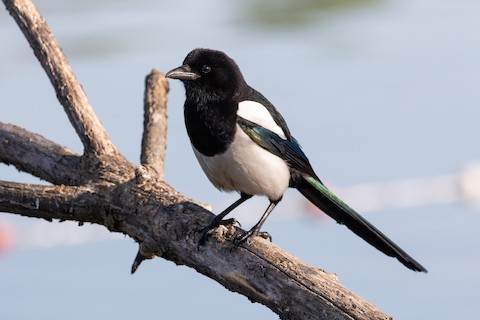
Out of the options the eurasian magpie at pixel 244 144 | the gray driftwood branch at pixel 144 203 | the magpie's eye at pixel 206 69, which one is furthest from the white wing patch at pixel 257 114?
the gray driftwood branch at pixel 144 203

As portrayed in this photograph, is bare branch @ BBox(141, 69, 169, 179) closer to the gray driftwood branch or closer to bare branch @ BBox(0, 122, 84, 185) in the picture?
the gray driftwood branch

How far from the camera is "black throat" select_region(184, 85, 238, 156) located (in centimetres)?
337

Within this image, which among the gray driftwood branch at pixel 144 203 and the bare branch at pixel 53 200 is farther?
the bare branch at pixel 53 200

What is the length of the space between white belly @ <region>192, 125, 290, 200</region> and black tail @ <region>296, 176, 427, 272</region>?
10cm

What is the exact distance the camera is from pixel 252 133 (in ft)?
11.1

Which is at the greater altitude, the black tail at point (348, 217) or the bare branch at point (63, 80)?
the black tail at point (348, 217)

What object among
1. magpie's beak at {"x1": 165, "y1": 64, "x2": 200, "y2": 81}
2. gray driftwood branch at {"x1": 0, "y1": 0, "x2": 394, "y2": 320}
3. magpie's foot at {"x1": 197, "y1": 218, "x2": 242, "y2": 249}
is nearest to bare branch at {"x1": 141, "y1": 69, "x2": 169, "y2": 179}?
gray driftwood branch at {"x1": 0, "y1": 0, "x2": 394, "y2": 320}

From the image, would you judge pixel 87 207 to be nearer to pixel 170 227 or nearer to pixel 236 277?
pixel 170 227

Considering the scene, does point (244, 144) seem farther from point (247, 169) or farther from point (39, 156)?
point (39, 156)

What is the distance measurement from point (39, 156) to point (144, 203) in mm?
498

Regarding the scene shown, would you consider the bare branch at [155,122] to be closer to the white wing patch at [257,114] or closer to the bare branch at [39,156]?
the bare branch at [39,156]

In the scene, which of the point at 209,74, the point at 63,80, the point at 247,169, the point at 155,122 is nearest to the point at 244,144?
the point at 247,169

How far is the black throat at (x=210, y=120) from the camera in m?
3.37

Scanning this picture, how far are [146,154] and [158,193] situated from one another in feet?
1.39
